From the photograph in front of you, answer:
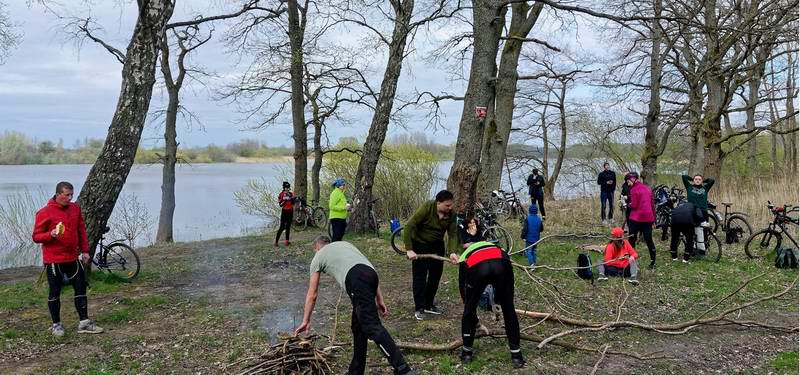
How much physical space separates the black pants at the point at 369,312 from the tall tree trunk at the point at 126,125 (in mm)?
5303

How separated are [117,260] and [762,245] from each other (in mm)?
11420

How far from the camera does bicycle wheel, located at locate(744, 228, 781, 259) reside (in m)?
10.3

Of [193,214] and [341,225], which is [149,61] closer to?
[341,225]

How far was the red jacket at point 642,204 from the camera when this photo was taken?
962cm

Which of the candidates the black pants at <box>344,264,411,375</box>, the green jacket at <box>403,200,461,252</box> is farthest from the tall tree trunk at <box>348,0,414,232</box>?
the black pants at <box>344,264,411,375</box>

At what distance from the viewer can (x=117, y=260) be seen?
9.12 metres

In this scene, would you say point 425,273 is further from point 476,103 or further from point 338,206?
point 338,206

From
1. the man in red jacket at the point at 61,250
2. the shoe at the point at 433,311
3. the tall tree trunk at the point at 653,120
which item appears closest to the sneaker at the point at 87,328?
the man in red jacket at the point at 61,250

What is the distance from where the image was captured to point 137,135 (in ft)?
27.8

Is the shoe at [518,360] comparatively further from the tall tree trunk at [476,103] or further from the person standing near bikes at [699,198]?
the person standing near bikes at [699,198]

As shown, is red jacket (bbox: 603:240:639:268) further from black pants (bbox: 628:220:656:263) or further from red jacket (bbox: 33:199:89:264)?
red jacket (bbox: 33:199:89:264)

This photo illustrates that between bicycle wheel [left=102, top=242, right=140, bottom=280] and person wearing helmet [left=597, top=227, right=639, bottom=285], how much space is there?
7336mm

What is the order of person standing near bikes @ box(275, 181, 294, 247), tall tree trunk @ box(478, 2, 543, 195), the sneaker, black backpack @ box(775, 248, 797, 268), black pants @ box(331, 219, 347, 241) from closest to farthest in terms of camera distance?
1. the sneaker
2. black backpack @ box(775, 248, 797, 268)
3. black pants @ box(331, 219, 347, 241)
4. person standing near bikes @ box(275, 181, 294, 247)
5. tall tree trunk @ box(478, 2, 543, 195)

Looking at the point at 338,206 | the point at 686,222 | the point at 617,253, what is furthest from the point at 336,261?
the point at 686,222
